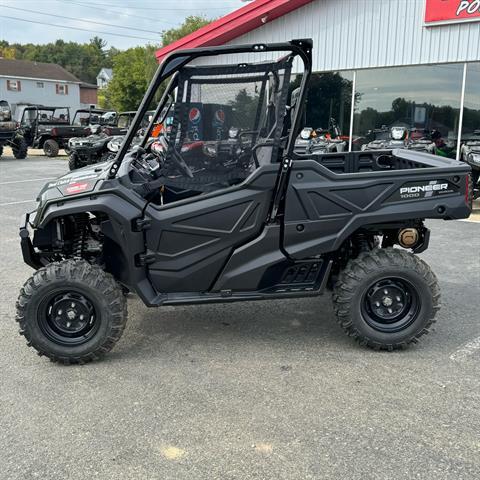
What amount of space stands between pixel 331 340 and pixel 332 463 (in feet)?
5.11

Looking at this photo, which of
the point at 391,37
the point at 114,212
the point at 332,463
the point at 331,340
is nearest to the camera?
the point at 332,463

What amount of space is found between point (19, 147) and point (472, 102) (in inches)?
633

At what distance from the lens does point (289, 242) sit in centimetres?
385

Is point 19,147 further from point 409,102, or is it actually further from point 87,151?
point 409,102

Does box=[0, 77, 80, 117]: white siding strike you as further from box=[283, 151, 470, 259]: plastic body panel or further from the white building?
box=[283, 151, 470, 259]: plastic body panel

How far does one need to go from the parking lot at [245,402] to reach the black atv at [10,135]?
16957 millimetres

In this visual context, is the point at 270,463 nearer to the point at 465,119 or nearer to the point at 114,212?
the point at 114,212

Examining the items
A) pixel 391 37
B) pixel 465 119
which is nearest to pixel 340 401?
pixel 465 119

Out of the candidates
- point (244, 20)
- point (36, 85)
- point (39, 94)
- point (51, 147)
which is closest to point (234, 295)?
point (244, 20)

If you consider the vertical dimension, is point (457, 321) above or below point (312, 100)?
below

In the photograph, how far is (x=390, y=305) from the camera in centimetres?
402

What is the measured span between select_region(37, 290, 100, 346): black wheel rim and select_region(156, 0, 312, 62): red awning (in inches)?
444

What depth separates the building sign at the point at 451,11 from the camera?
1102cm

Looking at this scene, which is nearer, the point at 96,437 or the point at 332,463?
the point at 332,463
